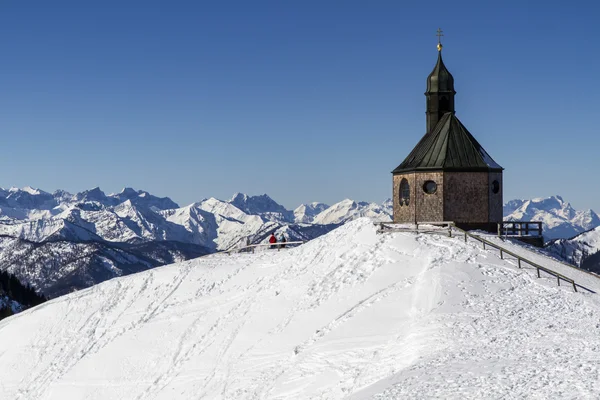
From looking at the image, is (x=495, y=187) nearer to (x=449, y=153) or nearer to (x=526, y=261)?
(x=449, y=153)

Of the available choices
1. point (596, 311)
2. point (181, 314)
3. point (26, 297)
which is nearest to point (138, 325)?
point (181, 314)

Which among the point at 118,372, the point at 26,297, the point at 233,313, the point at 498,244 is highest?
the point at 498,244

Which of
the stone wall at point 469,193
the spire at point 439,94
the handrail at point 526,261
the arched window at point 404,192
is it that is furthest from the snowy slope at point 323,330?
the spire at point 439,94

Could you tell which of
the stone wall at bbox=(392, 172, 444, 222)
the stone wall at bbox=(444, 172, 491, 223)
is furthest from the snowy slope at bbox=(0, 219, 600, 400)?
the stone wall at bbox=(444, 172, 491, 223)

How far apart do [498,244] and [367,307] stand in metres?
11.7

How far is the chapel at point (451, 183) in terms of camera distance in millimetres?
44875

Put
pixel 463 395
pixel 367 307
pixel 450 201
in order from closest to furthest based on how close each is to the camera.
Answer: pixel 463 395, pixel 367 307, pixel 450 201

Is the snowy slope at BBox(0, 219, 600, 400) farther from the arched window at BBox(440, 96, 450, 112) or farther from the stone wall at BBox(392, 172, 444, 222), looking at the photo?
the arched window at BBox(440, 96, 450, 112)

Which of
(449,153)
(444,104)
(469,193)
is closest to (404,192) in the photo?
(449,153)

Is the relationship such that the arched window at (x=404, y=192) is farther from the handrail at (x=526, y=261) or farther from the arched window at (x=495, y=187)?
the handrail at (x=526, y=261)

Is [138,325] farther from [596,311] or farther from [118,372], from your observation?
[596,311]

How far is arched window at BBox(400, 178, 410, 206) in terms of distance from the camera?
46875 millimetres

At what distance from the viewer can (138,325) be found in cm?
3884

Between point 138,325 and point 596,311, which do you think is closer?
point 596,311
